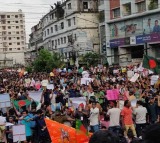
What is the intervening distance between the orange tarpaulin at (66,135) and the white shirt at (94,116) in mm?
2806

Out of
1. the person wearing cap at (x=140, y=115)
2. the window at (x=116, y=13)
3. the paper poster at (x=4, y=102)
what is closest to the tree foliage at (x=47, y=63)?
the window at (x=116, y=13)

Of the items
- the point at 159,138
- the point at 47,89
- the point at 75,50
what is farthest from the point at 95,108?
the point at 75,50

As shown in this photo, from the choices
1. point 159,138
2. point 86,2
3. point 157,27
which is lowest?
point 159,138

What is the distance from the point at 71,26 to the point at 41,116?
1640 inches

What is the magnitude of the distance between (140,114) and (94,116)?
139 cm

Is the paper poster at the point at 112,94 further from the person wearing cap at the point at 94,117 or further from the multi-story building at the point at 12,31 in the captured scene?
the multi-story building at the point at 12,31

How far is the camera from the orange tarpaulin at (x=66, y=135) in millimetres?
9078

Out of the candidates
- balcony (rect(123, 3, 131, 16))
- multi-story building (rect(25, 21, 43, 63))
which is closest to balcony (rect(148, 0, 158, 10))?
balcony (rect(123, 3, 131, 16))

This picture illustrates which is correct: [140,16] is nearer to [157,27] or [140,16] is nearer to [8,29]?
[157,27]

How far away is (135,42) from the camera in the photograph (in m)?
38.6

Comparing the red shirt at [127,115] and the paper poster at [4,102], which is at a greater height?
the paper poster at [4,102]

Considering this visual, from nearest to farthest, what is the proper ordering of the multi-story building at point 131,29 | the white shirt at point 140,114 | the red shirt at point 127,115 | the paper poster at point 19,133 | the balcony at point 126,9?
the paper poster at point 19,133 < the red shirt at point 127,115 < the white shirt at point 140,114 < the multi-story building at point 131,29 < the balcony at point 126,9

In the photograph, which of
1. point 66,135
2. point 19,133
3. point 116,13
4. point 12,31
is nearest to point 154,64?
point 19,133

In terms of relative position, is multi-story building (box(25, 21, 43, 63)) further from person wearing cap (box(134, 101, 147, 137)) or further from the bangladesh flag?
person wearing cap (box(134, 101, 147, 137))
